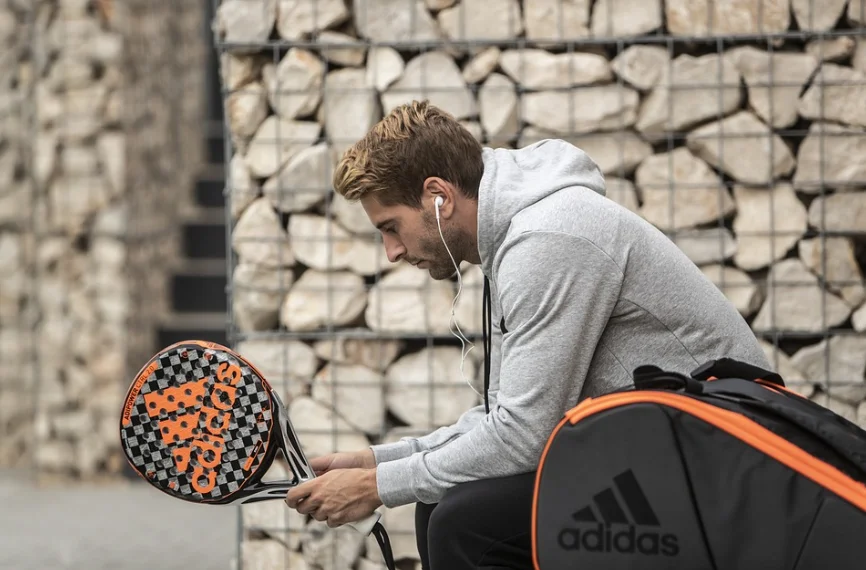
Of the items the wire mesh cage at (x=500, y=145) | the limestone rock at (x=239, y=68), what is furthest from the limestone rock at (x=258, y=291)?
the limestone rock at (x=239, y=68)

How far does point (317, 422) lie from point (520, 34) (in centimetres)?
114

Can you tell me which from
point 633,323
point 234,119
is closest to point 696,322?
point 633,323

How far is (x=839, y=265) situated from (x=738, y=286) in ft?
0.83

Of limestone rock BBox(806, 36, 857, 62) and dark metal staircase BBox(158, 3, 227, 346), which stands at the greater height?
limestone rock BBox(806, 36, 857, 62)

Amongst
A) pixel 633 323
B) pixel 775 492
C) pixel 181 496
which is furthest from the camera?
pixel 181 496

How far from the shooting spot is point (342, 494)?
181 centimetres

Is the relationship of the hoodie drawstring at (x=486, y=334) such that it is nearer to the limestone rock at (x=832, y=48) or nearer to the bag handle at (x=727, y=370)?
the bag handle at (x=727, y=370)

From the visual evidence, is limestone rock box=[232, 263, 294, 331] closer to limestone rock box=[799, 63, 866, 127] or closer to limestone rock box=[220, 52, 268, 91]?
limestone rock box=[220, 52, 268, 91]

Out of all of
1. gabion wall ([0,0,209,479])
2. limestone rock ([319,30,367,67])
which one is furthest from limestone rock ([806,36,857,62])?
gabion wall ([0,0,209,479])

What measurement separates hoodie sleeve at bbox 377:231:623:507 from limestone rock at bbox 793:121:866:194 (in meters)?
1.31

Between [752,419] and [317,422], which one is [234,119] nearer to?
[317,422]

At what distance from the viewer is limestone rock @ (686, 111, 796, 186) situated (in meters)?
2.80

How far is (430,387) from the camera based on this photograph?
2.92m

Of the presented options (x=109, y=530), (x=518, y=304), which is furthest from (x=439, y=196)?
(x=109, y=530)
